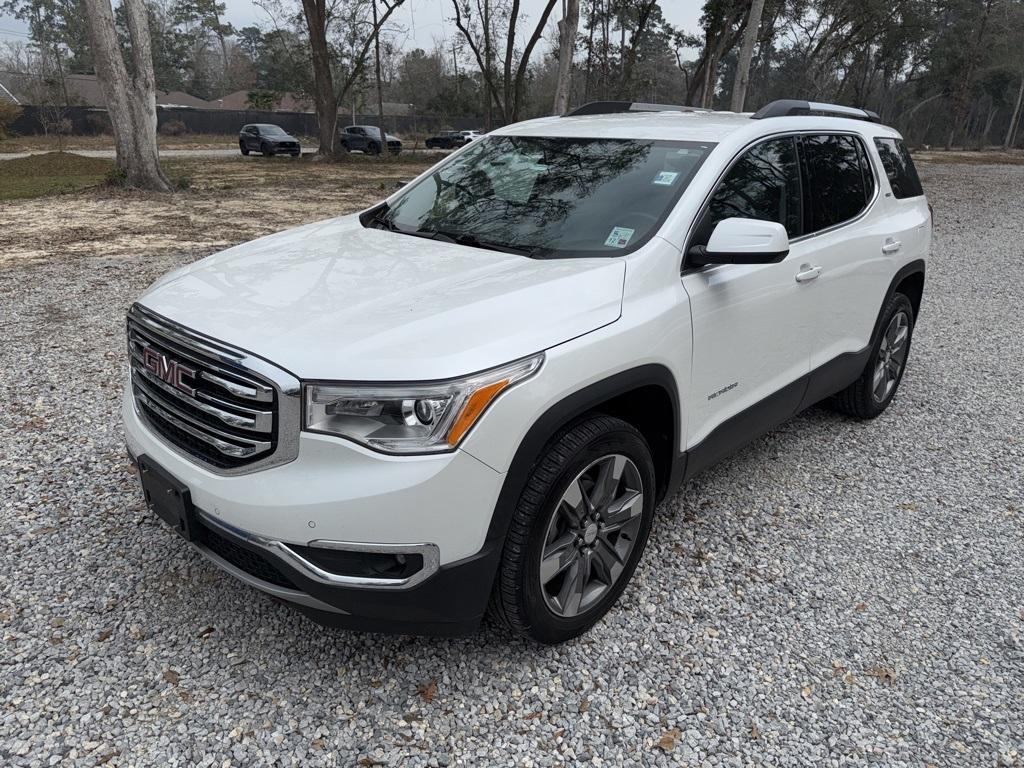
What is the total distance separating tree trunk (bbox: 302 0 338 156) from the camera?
26.3 meters

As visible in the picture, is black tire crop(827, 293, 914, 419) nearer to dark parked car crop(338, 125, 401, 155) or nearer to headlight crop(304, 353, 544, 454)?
headlight crop(304, 353, 544, 454)

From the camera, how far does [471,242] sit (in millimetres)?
3088

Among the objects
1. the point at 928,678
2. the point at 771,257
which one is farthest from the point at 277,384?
the point at 928,678

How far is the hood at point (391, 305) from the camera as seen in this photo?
212cm

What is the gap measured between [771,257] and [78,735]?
2802 mm

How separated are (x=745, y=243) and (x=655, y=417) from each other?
73 cm

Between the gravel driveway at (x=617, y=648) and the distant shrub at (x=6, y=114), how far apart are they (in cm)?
4053

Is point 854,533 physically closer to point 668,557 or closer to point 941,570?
point 941,570

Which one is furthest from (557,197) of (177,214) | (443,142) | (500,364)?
(443,142)

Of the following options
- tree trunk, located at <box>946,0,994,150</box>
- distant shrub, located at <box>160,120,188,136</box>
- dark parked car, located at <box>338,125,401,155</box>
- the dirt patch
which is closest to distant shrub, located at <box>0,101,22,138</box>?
distant shrub, located at <box>160,120,188,136</box>

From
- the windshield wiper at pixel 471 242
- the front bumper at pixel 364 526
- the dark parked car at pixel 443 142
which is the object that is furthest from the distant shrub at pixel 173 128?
the front bumper at pixel 364 526

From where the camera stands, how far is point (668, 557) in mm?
3277

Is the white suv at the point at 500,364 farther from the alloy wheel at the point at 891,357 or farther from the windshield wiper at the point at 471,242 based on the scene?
the alloy wheel at the point at 891,357

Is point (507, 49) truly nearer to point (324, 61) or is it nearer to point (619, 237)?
point (324, 61)
